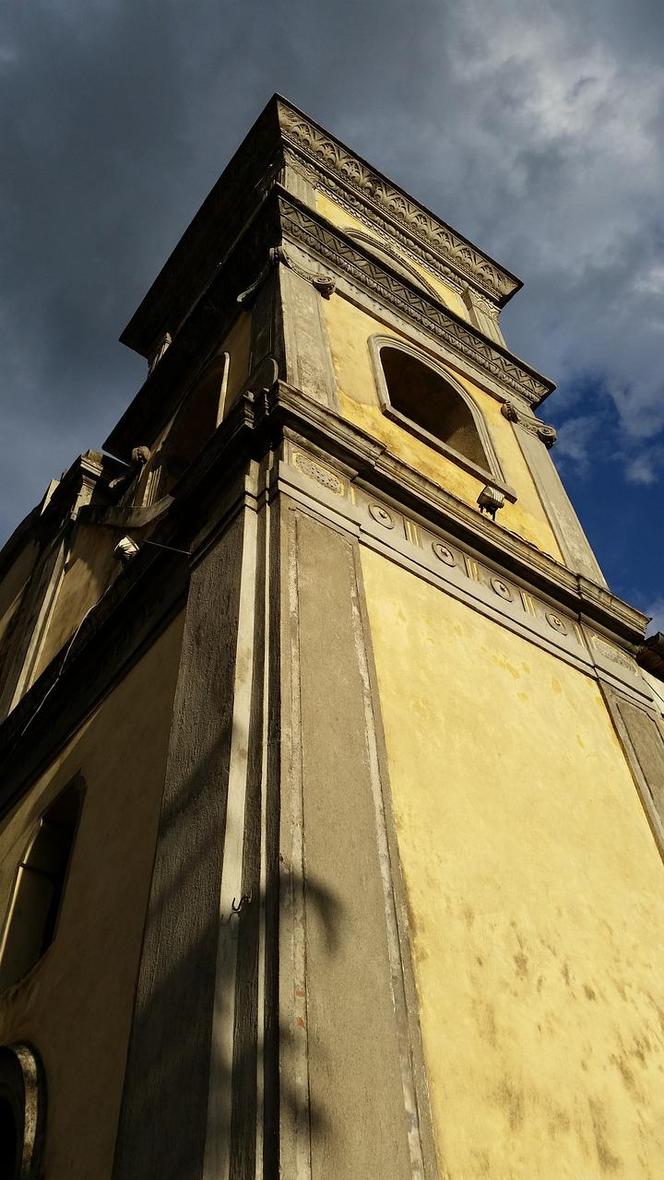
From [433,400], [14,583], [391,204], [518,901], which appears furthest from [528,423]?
[14,583]

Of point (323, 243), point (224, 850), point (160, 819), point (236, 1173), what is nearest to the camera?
point (236, 1173)

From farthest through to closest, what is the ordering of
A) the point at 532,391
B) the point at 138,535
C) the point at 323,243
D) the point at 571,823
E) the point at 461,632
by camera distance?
1. the point at 532,391
2. the point at 323,243
3. the point at 138,535
4. the point at 461,632
5. the point at 571,823

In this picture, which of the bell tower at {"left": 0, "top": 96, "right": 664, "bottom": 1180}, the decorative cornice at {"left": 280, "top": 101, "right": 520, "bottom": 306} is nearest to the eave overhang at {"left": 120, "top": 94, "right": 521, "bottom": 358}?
the decorative cornice at {"left": 280, "top": 101, "right": 520, "bottom": 306}

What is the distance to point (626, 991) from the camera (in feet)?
15.2

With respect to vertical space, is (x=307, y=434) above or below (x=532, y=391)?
below

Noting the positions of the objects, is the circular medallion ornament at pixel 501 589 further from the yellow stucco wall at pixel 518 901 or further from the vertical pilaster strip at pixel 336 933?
the vertical pilaster strip at pixel 336 933

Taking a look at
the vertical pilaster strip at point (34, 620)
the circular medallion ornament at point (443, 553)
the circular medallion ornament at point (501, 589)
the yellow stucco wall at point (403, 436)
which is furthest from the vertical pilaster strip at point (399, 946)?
the vertical pilaster strip at point (34, 620)

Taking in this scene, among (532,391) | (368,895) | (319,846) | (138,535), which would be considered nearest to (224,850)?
(319,846)

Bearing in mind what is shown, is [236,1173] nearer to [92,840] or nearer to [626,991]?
[626,991]

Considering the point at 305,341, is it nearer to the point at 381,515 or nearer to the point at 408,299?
the point at 381,515

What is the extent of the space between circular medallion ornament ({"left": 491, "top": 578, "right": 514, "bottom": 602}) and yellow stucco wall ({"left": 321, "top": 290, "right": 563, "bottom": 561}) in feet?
3.91

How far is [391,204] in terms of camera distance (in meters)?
14.3

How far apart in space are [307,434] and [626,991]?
12.2ft

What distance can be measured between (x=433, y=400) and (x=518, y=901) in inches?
255
